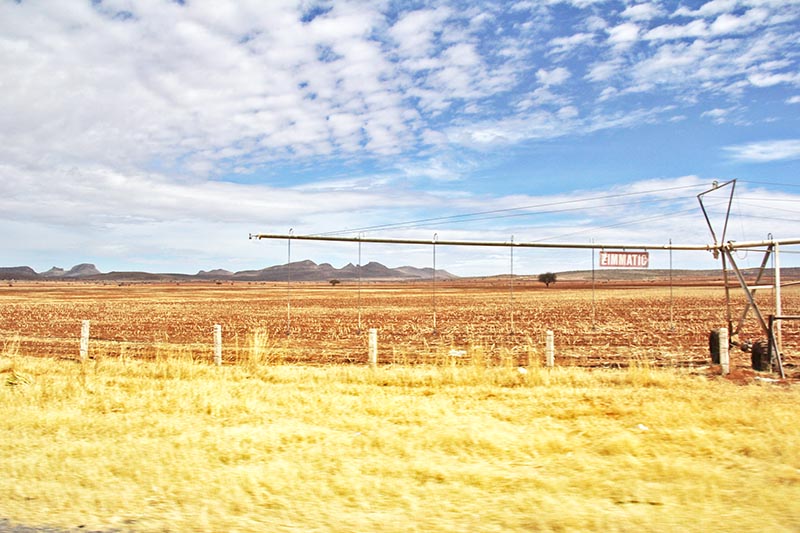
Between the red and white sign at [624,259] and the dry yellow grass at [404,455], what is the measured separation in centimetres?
401

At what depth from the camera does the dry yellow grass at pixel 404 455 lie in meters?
5.46

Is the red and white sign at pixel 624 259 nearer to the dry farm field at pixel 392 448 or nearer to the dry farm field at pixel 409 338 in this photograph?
the dry farm field at pixel 409 338

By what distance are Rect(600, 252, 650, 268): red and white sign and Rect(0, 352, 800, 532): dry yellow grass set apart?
4.01 m

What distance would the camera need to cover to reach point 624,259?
634 inches

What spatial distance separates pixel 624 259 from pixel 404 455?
11.0 meters

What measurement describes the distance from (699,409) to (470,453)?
4.48 meters

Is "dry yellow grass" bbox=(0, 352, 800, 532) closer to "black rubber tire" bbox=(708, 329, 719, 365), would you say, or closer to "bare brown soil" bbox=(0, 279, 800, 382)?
"black rubber tire" bbox=(708, 329, 719, 365)

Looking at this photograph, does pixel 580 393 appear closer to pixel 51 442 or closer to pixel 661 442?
pixel 661 442

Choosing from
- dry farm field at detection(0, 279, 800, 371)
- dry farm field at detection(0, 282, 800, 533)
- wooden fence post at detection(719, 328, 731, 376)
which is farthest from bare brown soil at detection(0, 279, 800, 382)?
dry farm field at detection(0, 282, 800, 533)

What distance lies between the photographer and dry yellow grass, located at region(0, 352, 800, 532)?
5.46m

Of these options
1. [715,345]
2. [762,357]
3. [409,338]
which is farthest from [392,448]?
[409,338]

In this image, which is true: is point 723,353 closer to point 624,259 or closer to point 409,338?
point 624,259

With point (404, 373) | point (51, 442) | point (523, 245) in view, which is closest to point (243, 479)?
point (51, 442)

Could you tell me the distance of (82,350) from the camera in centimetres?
1664
